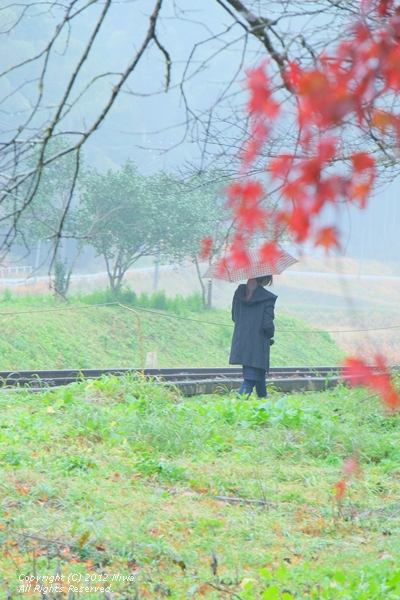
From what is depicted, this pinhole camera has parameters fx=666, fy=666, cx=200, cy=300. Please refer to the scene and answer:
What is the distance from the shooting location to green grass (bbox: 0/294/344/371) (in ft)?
53.9

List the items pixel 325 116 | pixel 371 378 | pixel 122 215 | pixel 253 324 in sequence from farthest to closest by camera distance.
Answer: pixel 122 215
pixel 253 324
pixel 371 378
pixel 325 116

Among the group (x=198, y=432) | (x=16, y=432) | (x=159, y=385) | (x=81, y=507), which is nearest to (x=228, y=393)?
(x=159, y=385)

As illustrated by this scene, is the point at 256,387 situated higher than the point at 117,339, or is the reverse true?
the point at 256,387

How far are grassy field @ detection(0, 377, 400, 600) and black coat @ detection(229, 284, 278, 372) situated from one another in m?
0.81

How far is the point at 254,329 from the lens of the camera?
8.34 m

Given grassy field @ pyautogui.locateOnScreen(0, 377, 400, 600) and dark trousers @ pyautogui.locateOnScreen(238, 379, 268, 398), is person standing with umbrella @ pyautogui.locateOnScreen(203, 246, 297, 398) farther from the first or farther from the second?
grassy field @ pyautogui.locateOnScreen(0, 377, 400, 600)

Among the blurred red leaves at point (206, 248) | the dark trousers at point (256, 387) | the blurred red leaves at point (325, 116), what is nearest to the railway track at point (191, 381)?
the dark trousers at point (256, 387)

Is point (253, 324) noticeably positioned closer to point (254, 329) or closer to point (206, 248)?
point (254, 329)

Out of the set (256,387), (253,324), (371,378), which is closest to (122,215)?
(256,387)

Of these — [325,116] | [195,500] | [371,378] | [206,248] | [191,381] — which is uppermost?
[325,116]

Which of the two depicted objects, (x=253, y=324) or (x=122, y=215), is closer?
(x=253, y=324)

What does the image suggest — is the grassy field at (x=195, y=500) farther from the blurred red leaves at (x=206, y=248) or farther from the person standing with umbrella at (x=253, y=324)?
the blurred red leaves at (x=206, y=248)

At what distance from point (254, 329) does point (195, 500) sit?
3.75 m

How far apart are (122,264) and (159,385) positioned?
566 inches
